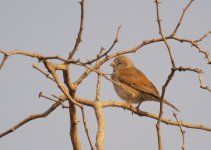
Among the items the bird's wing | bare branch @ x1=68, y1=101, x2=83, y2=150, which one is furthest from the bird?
bare branch @ x1=68, y1=101, x2=83, y2=150

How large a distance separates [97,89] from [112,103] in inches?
21.0

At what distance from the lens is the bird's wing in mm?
8258

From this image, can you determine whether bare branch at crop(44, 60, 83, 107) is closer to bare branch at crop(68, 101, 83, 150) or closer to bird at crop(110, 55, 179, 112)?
bare branch at crop(68, 101, 83, 150)

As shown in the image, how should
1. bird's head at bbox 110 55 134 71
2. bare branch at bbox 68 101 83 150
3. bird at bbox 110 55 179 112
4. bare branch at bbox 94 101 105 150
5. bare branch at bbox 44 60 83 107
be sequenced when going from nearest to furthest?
bare branch at bbox 94 101 105 150
bare branch at bbox 44 60 83 107
bare branch at bbox 68 101 83 150
bird at bbox 110 55 179 112
bird's head at bbox 110 55 134 71

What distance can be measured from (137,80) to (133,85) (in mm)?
225

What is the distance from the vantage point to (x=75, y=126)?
4453 millimetres

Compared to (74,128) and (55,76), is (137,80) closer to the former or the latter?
(74,128)

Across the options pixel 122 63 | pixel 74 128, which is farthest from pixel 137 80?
pixel 74 128

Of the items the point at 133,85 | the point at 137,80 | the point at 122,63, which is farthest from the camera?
the point at 122,63

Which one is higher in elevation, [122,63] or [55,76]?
[122,63]

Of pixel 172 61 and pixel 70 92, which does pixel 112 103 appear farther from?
pixel 172 61

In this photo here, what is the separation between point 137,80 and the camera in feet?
28.6

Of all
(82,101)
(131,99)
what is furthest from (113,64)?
(82,101)

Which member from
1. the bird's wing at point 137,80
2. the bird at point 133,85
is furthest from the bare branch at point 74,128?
the bird's wing at point 137,80
